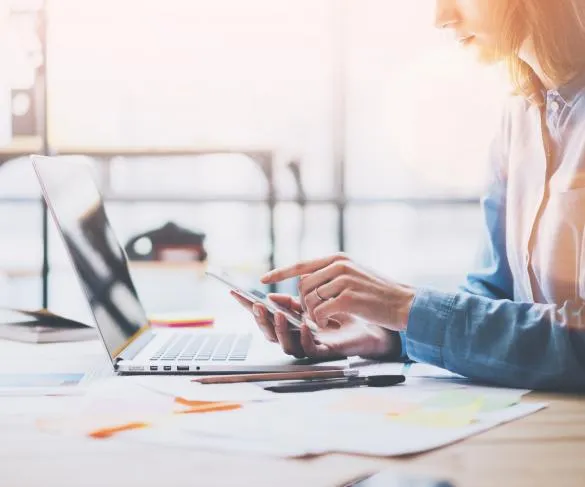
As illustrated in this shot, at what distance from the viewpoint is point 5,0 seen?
9.75 feet

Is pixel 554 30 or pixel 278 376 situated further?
pixel 554 30

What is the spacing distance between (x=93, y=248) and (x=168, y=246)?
1.61 m

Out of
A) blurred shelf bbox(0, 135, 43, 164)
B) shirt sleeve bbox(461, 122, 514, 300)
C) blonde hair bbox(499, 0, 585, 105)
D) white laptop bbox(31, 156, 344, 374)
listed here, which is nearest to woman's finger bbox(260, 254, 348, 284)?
white laptop bbox(31, 156, 344, 374)

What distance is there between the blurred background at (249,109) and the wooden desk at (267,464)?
2.18m

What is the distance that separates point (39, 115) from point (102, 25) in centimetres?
82

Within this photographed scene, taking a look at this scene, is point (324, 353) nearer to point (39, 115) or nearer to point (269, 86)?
point (39, 115)

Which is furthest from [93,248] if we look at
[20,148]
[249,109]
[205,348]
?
[249,109]

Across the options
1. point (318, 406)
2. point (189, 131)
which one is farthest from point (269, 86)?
point (318, 406)

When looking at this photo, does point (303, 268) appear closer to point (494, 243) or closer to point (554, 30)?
point (494, 243)

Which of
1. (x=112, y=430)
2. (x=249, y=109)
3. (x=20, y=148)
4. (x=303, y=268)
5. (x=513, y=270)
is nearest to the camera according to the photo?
(x=112, y=430)

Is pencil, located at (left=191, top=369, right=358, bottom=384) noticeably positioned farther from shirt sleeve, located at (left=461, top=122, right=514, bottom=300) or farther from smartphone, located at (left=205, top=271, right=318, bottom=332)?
shirt sleeve, located at (left=461, top=122, right=514, bottom=300)

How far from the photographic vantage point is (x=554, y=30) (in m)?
1.12

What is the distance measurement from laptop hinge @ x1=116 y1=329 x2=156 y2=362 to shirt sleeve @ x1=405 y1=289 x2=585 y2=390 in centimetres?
39

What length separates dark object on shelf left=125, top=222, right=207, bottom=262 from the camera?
273 cm
